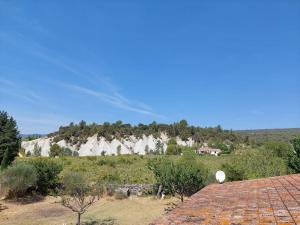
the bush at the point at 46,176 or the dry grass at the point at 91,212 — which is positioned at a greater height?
the bush at the point at 46,176

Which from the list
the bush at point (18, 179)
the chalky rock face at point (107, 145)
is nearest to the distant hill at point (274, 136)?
the chalky rock face at point (107, 145)

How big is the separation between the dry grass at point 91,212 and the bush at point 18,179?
3.25 ft

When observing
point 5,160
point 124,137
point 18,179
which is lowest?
point 18,179

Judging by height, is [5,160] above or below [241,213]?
above

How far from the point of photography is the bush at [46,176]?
2105cm

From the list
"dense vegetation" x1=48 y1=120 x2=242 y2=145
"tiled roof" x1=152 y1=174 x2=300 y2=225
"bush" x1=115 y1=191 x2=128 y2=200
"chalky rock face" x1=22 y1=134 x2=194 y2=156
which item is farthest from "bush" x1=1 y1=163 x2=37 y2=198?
"dense vegetation" x1=48 y1=120 x2=242 y2=145

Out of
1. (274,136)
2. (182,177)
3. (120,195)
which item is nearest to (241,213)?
(182,177)

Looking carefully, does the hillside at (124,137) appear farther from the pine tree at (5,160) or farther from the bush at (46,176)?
the bush at (46,176)

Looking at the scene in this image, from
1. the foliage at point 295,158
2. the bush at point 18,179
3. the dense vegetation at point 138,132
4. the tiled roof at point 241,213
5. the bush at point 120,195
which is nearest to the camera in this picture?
the tiled roof at point 241,213

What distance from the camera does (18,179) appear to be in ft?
61.6

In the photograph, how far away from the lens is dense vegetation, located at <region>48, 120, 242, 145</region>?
81.6m

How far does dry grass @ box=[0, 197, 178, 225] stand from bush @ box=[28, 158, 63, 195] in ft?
3.80

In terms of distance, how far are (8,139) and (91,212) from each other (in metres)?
13.6

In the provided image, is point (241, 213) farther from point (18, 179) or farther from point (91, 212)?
point (18, 179)
